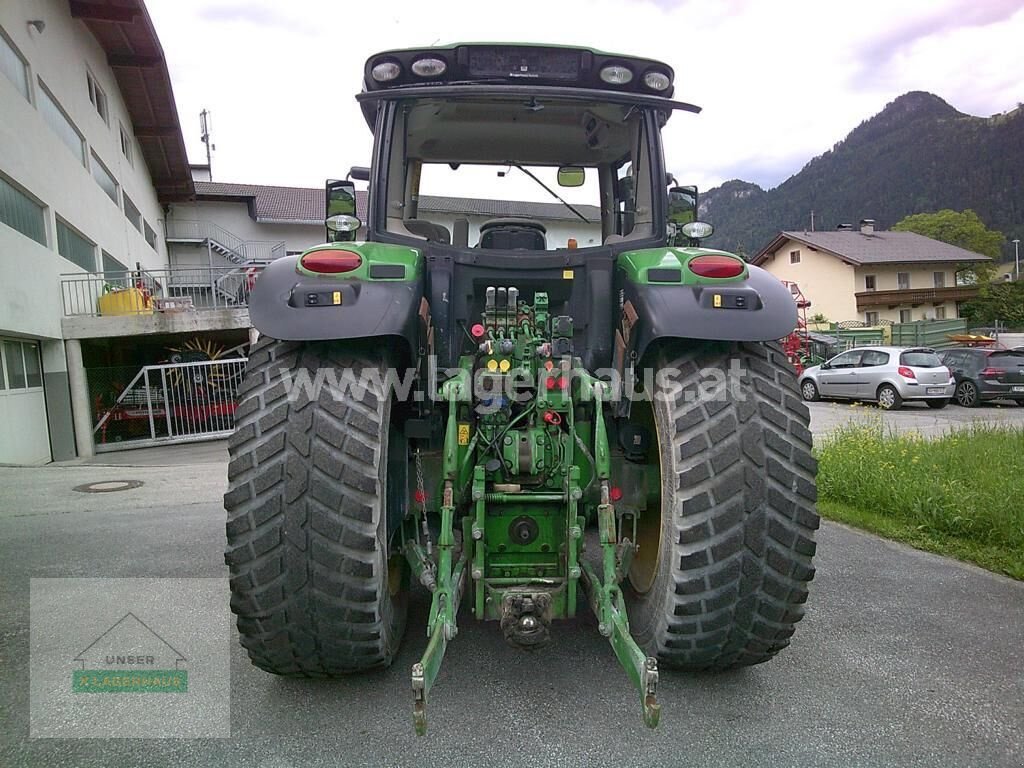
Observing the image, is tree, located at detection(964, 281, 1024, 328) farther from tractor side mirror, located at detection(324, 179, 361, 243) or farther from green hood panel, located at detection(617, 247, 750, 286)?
tractor side mirror, located at detection(324, 179, 361, 243)

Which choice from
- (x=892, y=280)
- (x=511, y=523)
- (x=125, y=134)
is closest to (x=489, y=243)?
(x=511, y=523)

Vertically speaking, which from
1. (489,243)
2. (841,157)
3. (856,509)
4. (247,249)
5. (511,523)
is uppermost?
(841,157)

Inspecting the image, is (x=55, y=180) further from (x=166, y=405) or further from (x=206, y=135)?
(x=206, y=135)

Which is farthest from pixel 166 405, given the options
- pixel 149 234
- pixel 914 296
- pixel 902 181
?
pixel 902 181

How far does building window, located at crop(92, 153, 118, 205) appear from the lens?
671 inches

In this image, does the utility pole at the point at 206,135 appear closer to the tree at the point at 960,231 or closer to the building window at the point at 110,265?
the building window at the point at 110,265

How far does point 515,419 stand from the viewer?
276 cm

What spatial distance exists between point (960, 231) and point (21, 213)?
71.4 metres

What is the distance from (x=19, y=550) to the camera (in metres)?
5.20

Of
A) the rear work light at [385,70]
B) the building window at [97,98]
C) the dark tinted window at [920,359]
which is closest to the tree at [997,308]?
the dark tinted window at [920,359]

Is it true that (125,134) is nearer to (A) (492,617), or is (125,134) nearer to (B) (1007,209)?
(A) (492,617)

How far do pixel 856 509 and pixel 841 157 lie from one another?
432 feet

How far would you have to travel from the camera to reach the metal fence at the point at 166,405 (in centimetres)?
1379

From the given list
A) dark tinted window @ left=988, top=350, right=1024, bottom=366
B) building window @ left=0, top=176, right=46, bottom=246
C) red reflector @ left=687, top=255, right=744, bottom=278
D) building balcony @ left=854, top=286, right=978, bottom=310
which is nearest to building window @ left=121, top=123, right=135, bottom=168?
building window @ left=0, top=176, right=46, bottom=246
